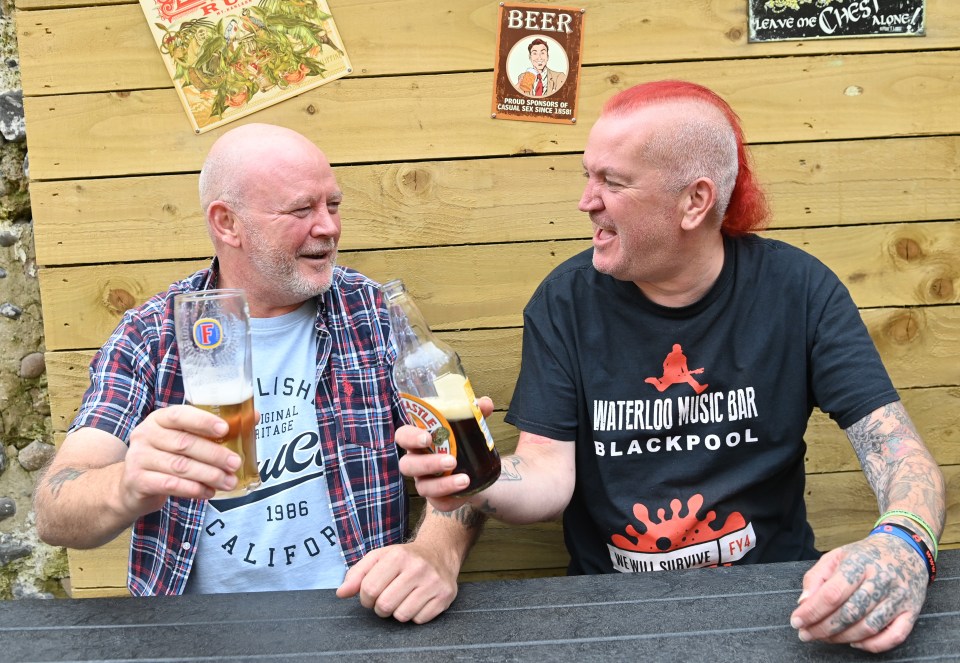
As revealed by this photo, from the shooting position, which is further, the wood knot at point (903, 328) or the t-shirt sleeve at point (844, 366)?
the wood knot at point (903, 328)

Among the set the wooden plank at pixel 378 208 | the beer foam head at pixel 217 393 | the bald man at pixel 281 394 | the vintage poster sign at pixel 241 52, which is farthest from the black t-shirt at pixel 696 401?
the vintage poster sign at pixel 241 52

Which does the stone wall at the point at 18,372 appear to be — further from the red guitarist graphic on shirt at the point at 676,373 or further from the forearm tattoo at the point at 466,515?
the red guitarist graphic on shirt at the point at 676,373

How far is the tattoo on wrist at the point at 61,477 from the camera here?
1546mm

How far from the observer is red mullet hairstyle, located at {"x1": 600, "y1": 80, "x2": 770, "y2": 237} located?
1801 mm

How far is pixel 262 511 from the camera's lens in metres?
1.88

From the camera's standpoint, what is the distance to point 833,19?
2115mm

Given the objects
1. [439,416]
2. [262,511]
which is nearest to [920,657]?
[439,416]

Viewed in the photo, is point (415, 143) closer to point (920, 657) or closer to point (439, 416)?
point (439, 416)

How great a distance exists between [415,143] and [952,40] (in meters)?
1.36

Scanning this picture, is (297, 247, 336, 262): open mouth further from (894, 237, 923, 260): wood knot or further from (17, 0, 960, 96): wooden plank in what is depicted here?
(894, 237, 923, 260): wood knot

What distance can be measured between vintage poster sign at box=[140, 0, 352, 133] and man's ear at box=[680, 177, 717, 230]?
3.01ft

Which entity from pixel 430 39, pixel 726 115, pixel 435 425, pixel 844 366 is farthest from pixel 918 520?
pixel 430 39

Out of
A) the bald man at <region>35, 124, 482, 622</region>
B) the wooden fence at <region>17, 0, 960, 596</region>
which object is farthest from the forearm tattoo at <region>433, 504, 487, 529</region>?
the wooden fence at <region>17, 0, 960, 596</region>

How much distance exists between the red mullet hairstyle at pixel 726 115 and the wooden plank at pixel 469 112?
27cm
